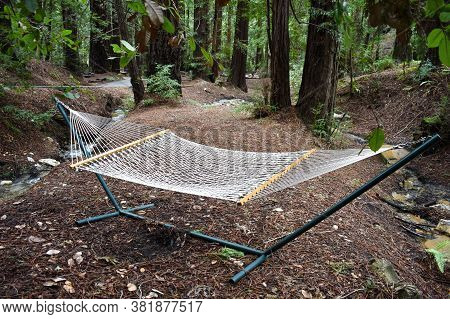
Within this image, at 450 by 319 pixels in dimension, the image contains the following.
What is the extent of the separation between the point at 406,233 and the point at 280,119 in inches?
81.0

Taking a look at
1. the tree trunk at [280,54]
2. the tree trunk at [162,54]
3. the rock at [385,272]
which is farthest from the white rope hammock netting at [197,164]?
the tree trunk at [162,54]

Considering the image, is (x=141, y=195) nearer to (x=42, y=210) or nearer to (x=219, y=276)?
(x=42, y=210)

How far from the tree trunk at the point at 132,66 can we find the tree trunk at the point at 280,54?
2.07m

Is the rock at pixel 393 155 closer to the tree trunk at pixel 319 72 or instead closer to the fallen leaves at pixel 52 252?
the tree trunk at pixel 319 72

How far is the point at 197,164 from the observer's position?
2.24 meters

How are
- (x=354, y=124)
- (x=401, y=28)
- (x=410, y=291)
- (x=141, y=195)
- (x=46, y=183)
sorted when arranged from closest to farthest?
(x=401, y=28), (x=410, y=291), (x=141, y=195), (x=46, y=183), (x=354, y=124)

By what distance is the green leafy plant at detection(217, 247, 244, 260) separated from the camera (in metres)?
1.84

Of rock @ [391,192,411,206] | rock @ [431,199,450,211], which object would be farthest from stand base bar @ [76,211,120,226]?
rock @ [431,199,450,211]

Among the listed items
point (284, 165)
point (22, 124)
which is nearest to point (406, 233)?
point (284, 165)

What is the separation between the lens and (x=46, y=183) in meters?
2.81

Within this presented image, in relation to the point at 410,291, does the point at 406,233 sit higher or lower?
lower

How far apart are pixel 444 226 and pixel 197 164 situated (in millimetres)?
2027

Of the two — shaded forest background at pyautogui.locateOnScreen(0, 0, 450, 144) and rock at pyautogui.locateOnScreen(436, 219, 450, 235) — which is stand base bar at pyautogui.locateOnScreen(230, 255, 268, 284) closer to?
shaded forest background at pyautogui.locateOnScreen(0, 0, 450, 144)

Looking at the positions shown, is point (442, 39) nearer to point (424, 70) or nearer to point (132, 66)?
point (132, 66)
